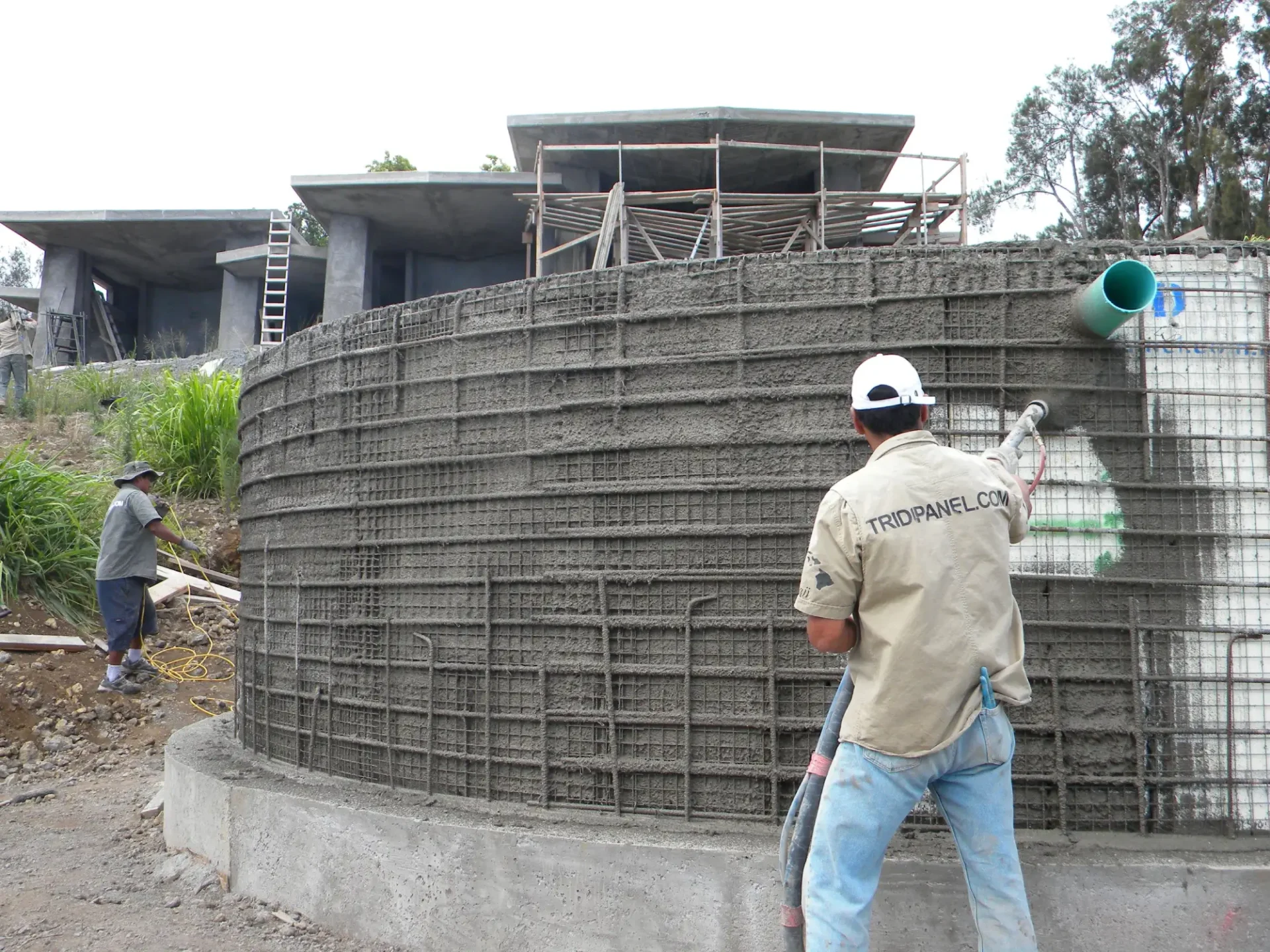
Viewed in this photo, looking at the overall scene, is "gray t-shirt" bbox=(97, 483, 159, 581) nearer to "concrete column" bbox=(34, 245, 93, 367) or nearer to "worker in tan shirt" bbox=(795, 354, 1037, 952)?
"worker in tan shirt" bbox=(795, 354, 1037, 952)

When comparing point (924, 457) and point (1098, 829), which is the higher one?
point (924, 457)

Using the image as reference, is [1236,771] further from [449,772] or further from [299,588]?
[299,588]

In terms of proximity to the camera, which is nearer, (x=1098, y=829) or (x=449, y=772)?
(x=1098, y=829)

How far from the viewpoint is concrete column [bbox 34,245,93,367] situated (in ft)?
73.7

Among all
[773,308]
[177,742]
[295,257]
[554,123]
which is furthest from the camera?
[295,257]

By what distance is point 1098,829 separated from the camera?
11.4ft

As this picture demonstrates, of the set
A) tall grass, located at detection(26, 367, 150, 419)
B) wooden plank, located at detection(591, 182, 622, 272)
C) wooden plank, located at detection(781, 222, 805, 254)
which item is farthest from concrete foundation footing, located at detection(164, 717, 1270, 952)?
tall grass, located at detection(26, 367, 150, 419)

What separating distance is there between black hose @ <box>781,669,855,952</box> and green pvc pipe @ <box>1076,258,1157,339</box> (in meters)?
1.69

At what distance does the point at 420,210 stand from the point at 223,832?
15.7m

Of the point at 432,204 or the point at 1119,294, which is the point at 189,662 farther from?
the point at 432,204

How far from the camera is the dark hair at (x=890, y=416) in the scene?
2695mm

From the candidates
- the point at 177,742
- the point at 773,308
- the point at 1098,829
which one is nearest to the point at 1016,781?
the point at 1098,829

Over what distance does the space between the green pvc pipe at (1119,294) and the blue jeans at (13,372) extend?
17027 mm

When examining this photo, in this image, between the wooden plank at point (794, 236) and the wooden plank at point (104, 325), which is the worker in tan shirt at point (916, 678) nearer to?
the wooden plank at point (794, 236)
